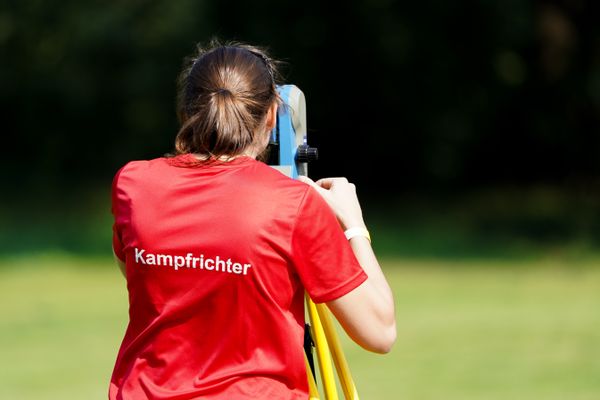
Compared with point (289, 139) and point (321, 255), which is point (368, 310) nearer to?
point (321, 255)

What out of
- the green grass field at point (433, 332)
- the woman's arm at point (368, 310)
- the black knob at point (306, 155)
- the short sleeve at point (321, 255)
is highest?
the black knob at point (306, 155)

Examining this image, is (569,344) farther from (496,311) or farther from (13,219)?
(13,219)

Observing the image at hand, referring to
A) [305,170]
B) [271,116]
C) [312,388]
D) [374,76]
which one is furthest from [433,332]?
[374,76]

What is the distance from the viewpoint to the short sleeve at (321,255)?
2080mm

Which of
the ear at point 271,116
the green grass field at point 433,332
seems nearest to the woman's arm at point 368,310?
the ear at point 271,116

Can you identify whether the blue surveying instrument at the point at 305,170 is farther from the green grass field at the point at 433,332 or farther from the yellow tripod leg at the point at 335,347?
the green grass field at the point at 433,332

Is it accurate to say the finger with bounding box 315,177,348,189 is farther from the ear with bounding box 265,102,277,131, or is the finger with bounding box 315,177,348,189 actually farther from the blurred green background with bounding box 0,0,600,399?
the blurred green background with bounding box 0,0,600,399

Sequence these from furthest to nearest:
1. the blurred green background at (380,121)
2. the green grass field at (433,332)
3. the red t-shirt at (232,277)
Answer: the blurred green background at (380,121), the green grass field at (433,332), the red t-shirt at (232,277)

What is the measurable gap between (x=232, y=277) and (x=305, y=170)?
2.06ft

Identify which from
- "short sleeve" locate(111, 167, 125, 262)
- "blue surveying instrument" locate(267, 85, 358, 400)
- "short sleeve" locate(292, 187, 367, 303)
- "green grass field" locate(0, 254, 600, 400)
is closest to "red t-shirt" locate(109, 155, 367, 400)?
"short sleeve" locate(292, 187, 367, 303)

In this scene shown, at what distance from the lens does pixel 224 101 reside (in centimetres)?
220

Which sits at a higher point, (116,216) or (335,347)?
(116,216)

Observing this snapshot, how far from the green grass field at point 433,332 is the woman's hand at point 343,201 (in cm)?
426

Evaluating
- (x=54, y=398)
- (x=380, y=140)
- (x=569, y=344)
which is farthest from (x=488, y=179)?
(x=54, y=398)
